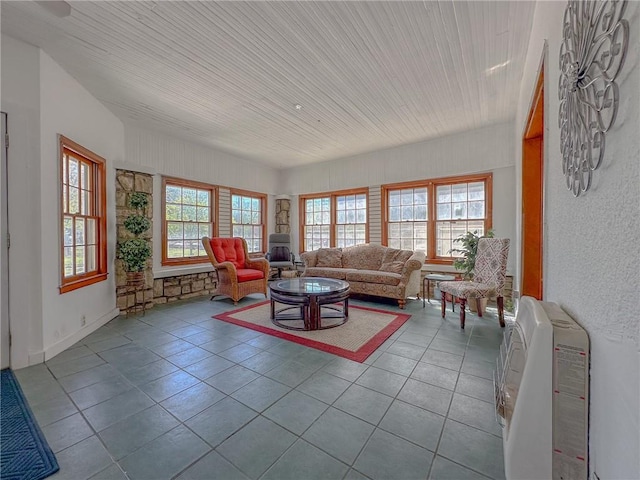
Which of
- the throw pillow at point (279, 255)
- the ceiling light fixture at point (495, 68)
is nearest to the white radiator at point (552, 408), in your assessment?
the ceiling light fixture at point (495, 68)

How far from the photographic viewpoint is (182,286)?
4.91 metres

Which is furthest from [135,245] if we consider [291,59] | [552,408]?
[552,408]

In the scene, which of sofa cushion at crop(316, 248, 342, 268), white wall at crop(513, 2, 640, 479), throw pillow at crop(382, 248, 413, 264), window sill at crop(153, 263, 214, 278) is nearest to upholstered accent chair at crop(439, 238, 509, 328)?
throw pillow at crop(382, 248, 413, 264)

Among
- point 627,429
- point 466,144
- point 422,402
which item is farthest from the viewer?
point 466,144

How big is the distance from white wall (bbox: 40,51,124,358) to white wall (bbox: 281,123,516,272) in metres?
4.25

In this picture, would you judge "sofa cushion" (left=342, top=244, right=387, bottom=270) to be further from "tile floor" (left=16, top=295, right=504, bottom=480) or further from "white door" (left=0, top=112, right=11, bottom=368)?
"white door" (left=0, top=112, right=11, bottom=368)

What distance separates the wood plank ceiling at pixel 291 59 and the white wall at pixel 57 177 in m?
0.20

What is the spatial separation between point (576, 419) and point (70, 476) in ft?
7.20

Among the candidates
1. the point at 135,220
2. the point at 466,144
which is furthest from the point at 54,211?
the point at 466,144

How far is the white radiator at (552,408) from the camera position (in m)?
0.94

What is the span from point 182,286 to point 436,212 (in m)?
4.92

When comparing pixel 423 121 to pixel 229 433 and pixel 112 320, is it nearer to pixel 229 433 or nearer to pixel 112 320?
pixel 229 433

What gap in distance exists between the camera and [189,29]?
7.45ft

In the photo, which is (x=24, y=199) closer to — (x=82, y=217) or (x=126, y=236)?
(x=82, y=217)
